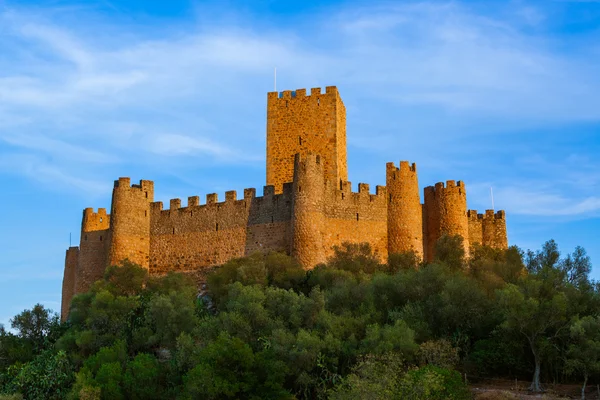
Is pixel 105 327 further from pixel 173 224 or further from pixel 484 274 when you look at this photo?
pixel 484 274

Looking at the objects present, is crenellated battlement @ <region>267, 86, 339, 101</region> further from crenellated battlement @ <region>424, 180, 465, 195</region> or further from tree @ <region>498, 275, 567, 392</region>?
tree @ <region>498, 275, 567, 392</region>

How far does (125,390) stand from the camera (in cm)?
3506

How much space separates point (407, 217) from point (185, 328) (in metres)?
12.8

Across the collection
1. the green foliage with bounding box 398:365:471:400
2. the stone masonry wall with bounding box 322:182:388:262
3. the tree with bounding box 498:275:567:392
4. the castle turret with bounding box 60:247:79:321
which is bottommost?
the green foliage with bounding box 398:365:471:400

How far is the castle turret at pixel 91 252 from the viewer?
46.9 metres

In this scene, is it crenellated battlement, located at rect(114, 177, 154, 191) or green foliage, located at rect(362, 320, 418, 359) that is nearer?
green foliage, located at rect(362, 320, 418, 359)

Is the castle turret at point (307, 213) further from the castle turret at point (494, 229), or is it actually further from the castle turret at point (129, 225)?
the castle turret at point (494, 229)

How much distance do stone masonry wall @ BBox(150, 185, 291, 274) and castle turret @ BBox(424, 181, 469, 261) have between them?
756 cm

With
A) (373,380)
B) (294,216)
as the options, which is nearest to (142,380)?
(373,380)

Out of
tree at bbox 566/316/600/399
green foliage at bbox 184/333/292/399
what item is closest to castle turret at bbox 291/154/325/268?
green foliage at bbox 184/333/292/399

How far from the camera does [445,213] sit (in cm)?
4544

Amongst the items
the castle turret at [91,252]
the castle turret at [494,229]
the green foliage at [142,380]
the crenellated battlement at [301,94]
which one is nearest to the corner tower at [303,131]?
the crenellated battlement at [301,94]

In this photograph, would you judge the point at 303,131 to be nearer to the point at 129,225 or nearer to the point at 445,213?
the point at 445,213

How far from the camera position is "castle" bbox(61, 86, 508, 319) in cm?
4288
